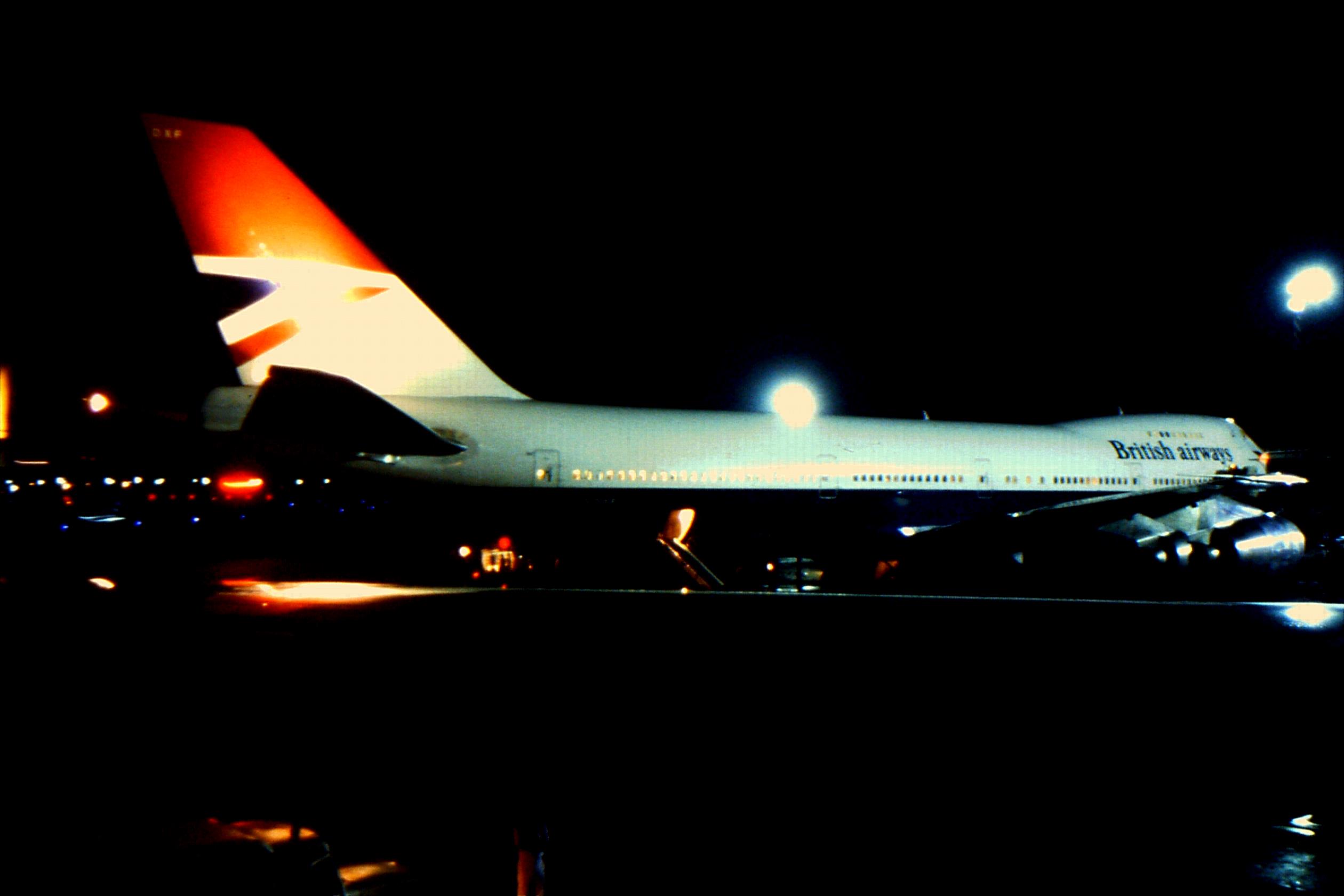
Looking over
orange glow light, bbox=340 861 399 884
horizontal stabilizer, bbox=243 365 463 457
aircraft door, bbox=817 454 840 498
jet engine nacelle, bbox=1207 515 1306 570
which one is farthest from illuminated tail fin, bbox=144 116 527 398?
jet engine nacelle, bbox=1207 515 1306 570

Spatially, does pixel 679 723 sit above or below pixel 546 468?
below

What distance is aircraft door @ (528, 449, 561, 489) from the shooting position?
11.7 metres

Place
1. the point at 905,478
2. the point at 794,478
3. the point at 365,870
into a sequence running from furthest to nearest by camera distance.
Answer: the point at 905,478 → the point at 794,478 → the point at 365,870

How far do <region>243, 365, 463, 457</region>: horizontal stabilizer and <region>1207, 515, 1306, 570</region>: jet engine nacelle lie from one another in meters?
10.3

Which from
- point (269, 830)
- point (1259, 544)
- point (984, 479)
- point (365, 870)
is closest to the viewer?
point (269, 830)

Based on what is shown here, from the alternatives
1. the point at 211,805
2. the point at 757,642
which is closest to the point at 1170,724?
the point at 757,642

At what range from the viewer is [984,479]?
47.8 ft

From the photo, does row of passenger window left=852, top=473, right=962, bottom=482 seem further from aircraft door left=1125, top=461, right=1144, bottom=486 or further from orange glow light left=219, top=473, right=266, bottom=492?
orange glow light left=219, top=473, right=266, bottom=492

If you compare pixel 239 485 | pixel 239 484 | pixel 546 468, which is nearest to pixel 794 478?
pixel 546 468

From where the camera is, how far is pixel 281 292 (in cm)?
1080

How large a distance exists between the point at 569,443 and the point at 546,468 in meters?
0.54

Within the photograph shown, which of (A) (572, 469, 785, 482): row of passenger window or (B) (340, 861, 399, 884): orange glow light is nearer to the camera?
(B) (340, 861, 399, 884): orange glow light

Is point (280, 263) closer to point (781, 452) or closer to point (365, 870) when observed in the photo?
point (781, 452)

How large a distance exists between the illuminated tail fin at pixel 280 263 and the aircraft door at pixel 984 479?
10325 mm
